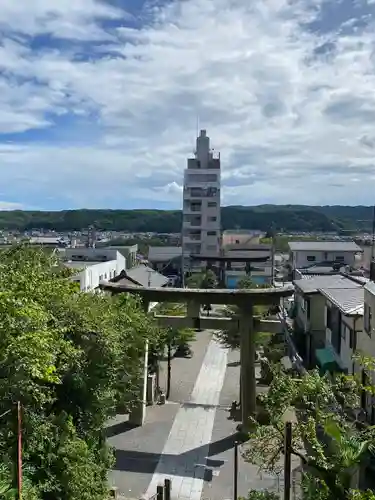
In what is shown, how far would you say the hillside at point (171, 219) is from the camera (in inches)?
5925

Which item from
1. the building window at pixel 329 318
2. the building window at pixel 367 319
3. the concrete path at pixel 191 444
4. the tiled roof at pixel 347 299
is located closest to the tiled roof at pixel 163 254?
the concrete path at pixel 191 444

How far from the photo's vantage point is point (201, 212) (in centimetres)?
7525

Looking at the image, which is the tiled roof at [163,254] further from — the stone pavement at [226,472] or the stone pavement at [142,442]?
the stone pavement at [226,472]

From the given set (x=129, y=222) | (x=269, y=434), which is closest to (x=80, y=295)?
(x=269, y=434)

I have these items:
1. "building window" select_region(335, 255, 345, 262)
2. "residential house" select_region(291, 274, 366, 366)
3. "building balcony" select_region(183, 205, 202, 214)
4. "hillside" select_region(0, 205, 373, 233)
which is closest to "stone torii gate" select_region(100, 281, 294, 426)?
"residential house" select_region(291, 274, 366, 366)

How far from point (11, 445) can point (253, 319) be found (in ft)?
42.3

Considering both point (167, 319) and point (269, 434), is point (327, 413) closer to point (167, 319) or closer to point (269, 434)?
point (269, 434)

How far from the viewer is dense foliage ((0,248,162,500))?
32.6 ft

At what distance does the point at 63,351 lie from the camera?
12016 millimetres

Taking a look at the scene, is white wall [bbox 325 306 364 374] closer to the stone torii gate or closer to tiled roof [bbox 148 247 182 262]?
the stone torii gate

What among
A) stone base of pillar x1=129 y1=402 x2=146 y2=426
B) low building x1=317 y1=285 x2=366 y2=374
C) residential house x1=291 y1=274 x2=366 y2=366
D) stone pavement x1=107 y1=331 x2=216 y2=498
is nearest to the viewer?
stone pavement x1=107 y1=331 x2=216 y2=498

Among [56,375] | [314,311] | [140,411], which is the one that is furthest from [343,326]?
[56,375]

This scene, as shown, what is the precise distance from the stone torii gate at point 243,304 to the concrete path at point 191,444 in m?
1.91

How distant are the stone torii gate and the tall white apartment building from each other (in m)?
Result: 52.2
